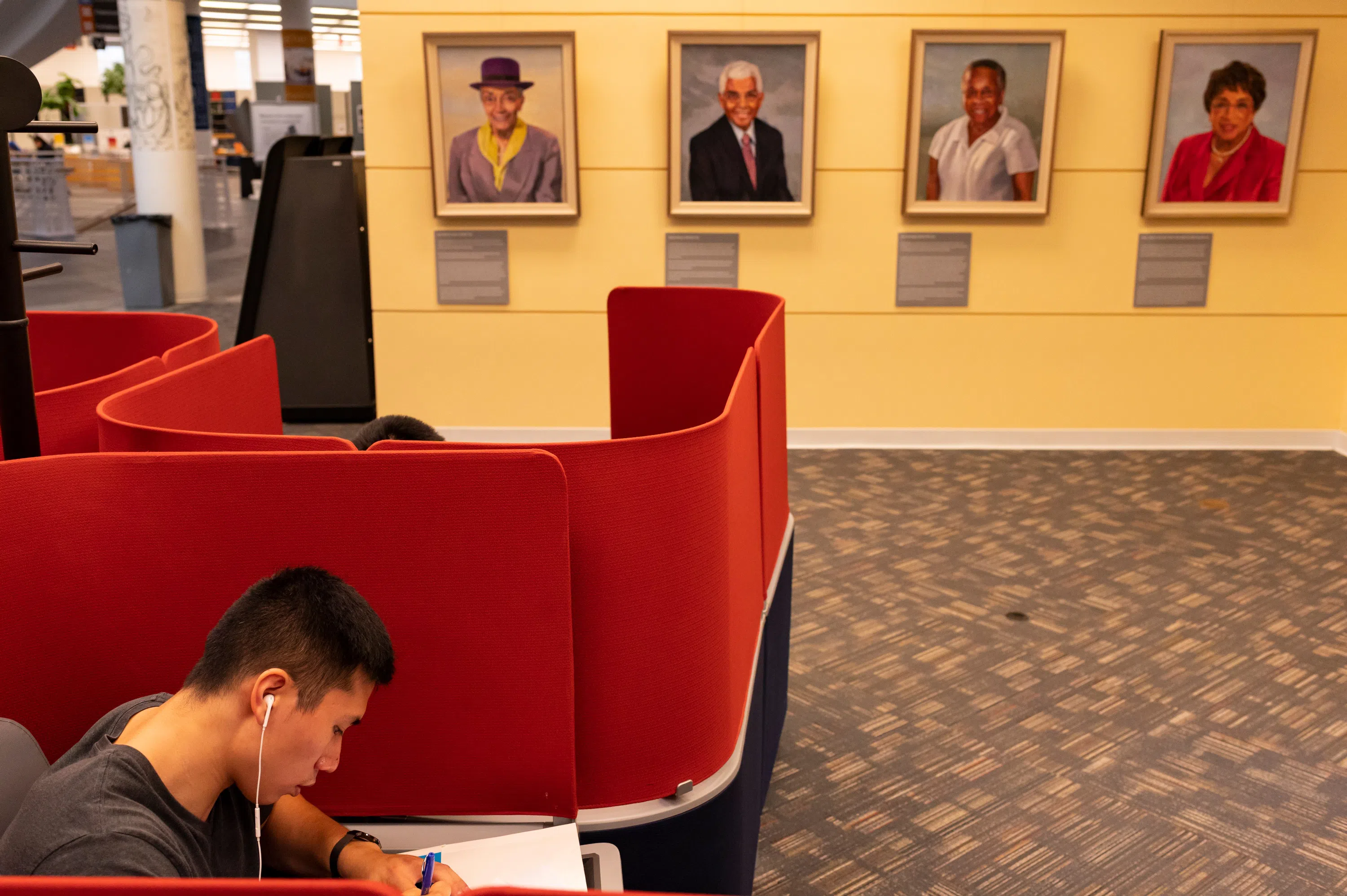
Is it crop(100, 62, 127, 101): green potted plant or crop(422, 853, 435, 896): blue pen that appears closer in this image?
crop(422, 853, 435, 896): blue pen

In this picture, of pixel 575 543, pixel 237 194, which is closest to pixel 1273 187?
pixel 575 543

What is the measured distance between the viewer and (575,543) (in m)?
1.76

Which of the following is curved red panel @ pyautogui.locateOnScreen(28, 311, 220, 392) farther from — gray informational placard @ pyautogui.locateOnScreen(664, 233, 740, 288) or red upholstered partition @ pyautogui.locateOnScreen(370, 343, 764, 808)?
gray informational placard @ pyautogui.locateOnScreen(664, 233, 740, 288)

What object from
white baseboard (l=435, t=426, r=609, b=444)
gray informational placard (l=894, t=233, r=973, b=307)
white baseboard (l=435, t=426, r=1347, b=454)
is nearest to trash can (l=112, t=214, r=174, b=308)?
white baseboard (l=435, t=426, r=609, b=444)

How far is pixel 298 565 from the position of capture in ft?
5.37

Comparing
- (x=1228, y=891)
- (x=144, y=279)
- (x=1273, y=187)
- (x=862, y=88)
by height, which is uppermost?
(x=862, y=88)

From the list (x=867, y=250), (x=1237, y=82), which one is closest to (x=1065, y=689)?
(x=867, y=250)

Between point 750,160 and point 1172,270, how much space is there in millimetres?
2424

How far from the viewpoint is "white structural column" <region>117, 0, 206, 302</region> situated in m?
9.84

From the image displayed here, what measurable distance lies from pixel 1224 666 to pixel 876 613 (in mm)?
1195

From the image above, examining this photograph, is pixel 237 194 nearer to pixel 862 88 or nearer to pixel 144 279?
pixel 144 279

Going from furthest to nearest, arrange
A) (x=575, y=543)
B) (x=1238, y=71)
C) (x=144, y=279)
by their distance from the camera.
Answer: (x=144, y=279)
(x=1238, y=71)
(x=575, y=543)

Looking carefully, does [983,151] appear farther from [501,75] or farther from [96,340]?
[96,340]

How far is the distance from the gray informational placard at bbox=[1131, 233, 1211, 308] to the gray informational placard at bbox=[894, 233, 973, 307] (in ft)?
3.14
